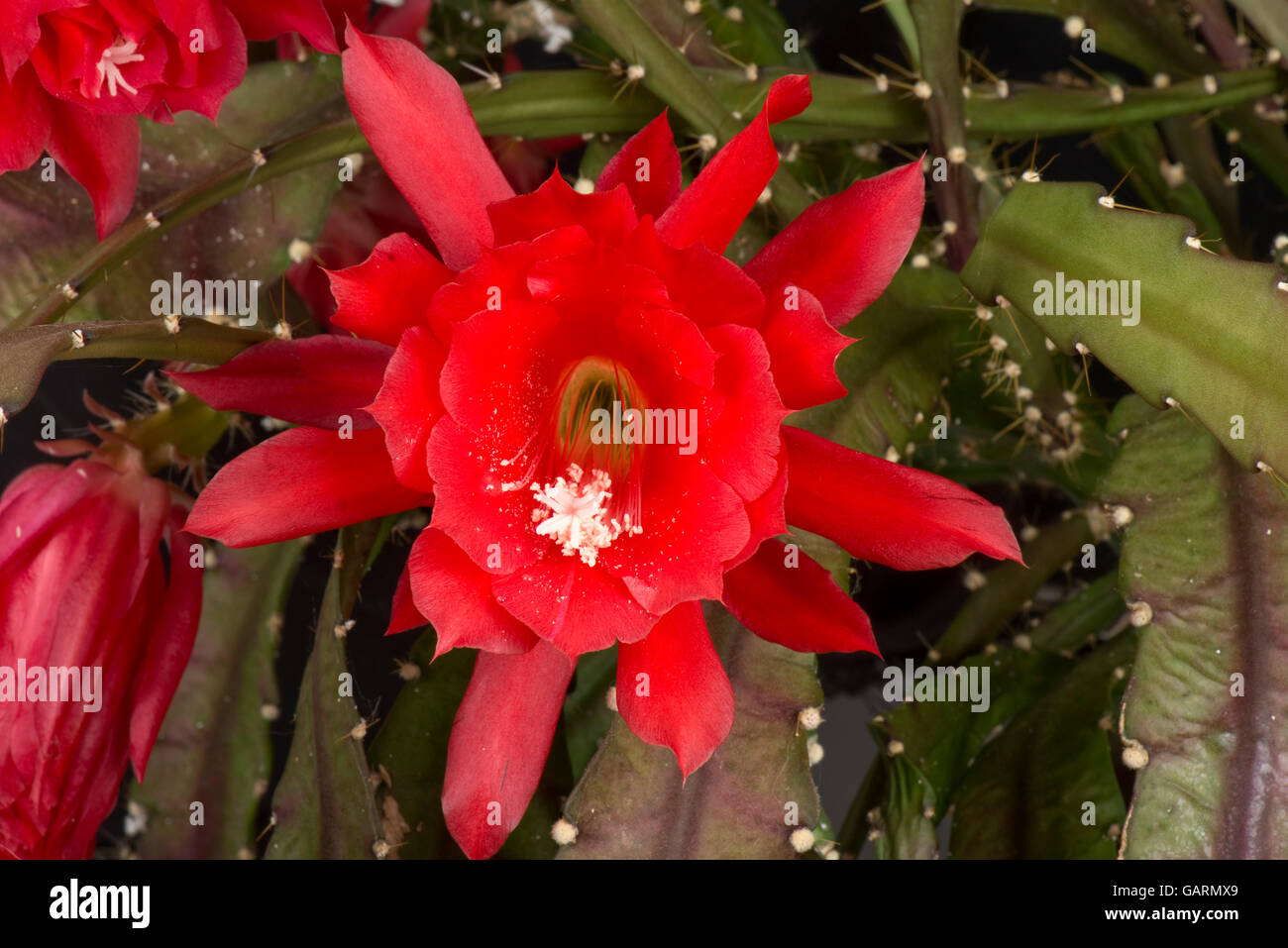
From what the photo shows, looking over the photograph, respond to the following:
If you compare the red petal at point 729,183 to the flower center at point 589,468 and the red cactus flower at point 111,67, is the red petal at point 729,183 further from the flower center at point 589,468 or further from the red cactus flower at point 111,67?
the red cactus flower at point 111,67

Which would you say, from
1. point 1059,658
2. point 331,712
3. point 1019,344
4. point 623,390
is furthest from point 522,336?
point 1059,658

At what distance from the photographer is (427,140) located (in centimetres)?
47

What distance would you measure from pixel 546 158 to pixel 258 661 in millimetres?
405

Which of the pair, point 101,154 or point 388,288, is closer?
point 388,288

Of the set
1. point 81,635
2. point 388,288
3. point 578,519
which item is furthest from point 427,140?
point 81,635

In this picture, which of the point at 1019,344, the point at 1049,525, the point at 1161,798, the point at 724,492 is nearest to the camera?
the point at 724,492

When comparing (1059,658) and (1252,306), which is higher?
(1252,306)

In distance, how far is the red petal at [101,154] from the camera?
55 centimetres

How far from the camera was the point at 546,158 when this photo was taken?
2.50 feet

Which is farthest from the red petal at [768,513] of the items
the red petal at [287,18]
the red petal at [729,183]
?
the red petal at [287,18]

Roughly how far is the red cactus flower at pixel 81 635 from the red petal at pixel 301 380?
5.3 inches

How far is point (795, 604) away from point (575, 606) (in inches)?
4.2

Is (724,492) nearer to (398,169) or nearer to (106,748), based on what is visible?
(398,169)

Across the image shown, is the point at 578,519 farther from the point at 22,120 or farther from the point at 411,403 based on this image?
the point at 22,120
